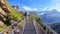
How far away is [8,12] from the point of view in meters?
25.4

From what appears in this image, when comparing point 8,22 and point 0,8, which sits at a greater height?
point 0,8

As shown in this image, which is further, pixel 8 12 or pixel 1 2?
pixel 8 12

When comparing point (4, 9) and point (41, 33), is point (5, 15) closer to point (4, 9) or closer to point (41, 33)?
point (4, 9)

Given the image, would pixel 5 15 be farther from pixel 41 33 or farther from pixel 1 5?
pixel 41 33

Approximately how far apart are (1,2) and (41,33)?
10.7 metres

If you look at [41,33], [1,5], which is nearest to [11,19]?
[1,5]

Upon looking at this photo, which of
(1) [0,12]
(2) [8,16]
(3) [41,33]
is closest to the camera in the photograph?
(3) [41,33]

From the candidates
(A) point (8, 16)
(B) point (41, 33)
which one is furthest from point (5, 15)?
(B) point (41, 33)

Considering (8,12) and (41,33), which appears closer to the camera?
(41,33)

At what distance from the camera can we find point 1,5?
79.7 ft

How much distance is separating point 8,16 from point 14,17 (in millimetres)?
951

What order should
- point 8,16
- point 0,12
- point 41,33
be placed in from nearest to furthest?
point 41,33
point 0,12
point 8,16

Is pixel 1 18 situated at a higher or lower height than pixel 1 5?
lower

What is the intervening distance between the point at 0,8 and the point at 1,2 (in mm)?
711
